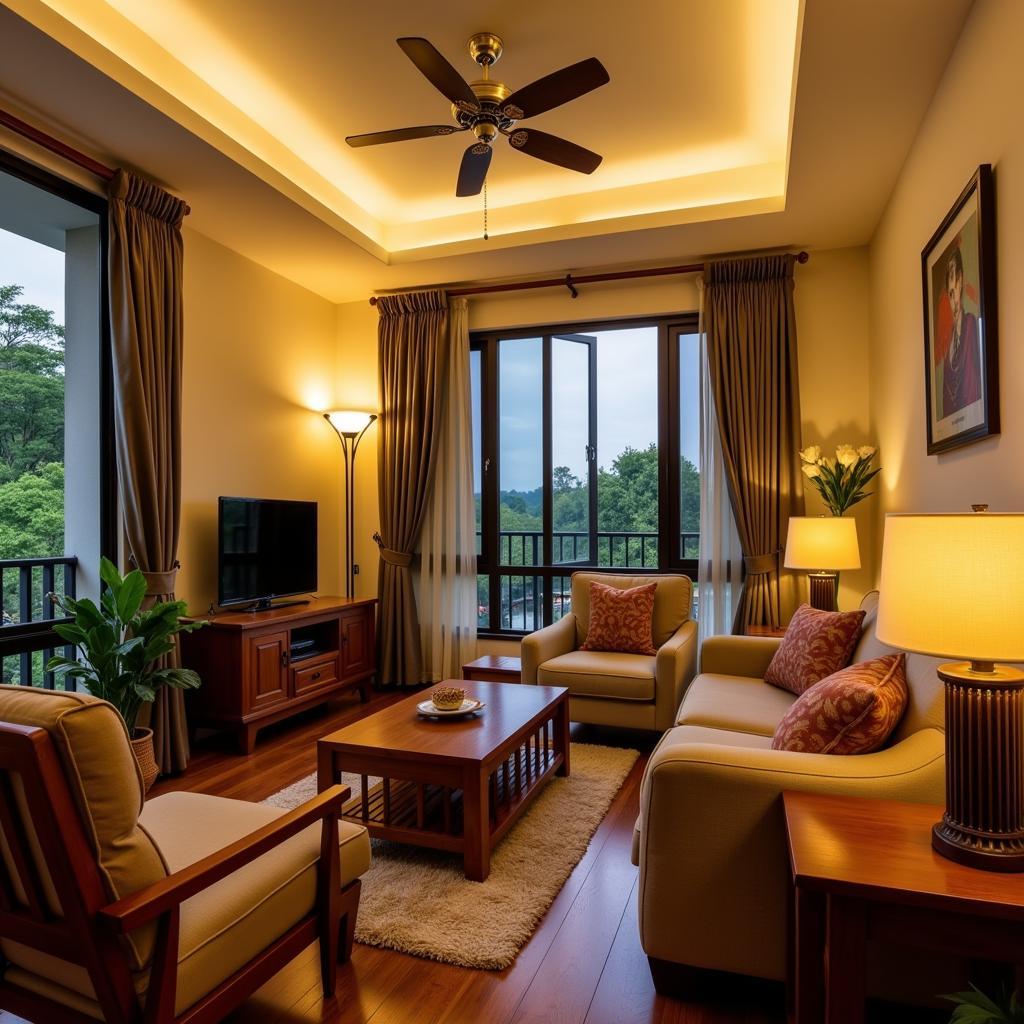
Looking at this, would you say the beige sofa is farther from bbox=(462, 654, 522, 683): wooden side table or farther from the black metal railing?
the black metal railing

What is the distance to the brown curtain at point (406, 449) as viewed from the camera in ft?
16.1

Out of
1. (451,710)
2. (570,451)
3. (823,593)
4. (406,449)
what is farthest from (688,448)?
(451,710)

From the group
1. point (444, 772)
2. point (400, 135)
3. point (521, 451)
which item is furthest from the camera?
point (521, 451)

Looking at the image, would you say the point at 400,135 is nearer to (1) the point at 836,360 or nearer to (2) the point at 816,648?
(2) the point at 816,648

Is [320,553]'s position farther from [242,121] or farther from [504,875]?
[504,875]

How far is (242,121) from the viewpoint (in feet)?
10.9

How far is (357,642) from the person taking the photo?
456 centimetres

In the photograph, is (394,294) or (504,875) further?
(394,294)

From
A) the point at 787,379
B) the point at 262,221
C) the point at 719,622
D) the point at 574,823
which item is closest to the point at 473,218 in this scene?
the point at 262,221

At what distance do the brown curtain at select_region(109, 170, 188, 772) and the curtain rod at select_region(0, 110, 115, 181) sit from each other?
0.07 m

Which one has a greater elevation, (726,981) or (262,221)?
(262,221)

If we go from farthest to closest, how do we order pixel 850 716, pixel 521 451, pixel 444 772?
pixel 521 451 < pixel 444 772 < pixel 850 716

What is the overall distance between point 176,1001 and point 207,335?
3.50 m

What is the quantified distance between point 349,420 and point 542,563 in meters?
1.68
